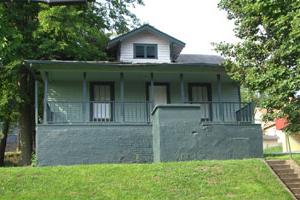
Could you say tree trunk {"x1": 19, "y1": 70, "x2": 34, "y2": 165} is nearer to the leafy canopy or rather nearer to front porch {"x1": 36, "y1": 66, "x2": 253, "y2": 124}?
the leafy canopy

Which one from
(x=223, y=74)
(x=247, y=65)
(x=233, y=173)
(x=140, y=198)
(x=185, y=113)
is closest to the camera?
(x=140, y=198)

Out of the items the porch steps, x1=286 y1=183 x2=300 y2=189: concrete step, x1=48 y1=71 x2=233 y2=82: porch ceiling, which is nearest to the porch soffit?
x1=48 y1=71 x2=233 y2=82: porch ceiling

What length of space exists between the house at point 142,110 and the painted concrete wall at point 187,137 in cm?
4

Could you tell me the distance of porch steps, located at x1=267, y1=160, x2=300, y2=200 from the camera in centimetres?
1633

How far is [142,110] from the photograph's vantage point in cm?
2397

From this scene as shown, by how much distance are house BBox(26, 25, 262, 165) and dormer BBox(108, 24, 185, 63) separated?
2.0 inches

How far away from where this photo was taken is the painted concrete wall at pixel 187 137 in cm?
1934

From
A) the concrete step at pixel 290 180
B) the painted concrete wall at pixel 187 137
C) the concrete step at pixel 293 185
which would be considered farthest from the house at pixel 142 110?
the concrete step at pixel 293 185

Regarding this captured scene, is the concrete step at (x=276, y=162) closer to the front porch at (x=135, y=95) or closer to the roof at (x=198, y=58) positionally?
the front porch at (x=135, y=95)

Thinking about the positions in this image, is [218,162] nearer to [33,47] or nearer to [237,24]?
[237,24]

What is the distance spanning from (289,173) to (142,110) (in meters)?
8.48

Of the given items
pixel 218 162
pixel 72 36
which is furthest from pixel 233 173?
pixel 72 36

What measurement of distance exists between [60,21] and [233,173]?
39.4 ft

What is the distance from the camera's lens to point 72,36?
969 inches
